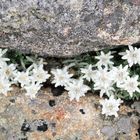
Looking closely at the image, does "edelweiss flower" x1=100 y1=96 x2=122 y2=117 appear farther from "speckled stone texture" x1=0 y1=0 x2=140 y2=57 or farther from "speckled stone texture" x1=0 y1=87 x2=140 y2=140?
"speckled stone texture" x1=0 y1=0 x2=140 y2=57

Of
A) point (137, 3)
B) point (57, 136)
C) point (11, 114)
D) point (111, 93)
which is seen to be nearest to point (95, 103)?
point (111, 93)

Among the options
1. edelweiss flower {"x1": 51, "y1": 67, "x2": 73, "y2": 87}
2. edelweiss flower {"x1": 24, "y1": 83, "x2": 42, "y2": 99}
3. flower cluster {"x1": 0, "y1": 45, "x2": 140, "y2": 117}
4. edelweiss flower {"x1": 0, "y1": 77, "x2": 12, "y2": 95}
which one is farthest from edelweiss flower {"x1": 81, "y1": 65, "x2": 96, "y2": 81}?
edelweiss flower {"x1": 0, "y1": 77, "x2": 12, "y2": 95}

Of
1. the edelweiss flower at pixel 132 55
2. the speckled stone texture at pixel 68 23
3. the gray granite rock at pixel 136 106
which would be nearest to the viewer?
the speckled stone texture at pixel 68 23

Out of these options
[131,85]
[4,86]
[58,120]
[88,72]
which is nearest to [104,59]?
[88,72]

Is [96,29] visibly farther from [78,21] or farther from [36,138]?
[36,138]

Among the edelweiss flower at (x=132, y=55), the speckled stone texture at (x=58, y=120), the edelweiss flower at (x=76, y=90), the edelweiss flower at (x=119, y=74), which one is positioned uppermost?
the edelweiss flower at (x=132, y=55)

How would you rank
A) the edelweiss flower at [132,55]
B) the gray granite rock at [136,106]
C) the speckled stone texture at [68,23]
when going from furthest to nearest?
the gray granite rock at [136,106], the edelweiss flower at [132,55], the speckled stone texture at [68,23]

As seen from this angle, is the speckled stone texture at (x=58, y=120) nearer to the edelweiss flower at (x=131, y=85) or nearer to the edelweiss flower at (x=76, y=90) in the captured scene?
the edelweiss flower at (x=76, y=90)

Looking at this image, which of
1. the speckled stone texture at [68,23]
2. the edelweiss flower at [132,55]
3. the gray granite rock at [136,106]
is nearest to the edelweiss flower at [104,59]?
the edelweiss flower at [132,55]
